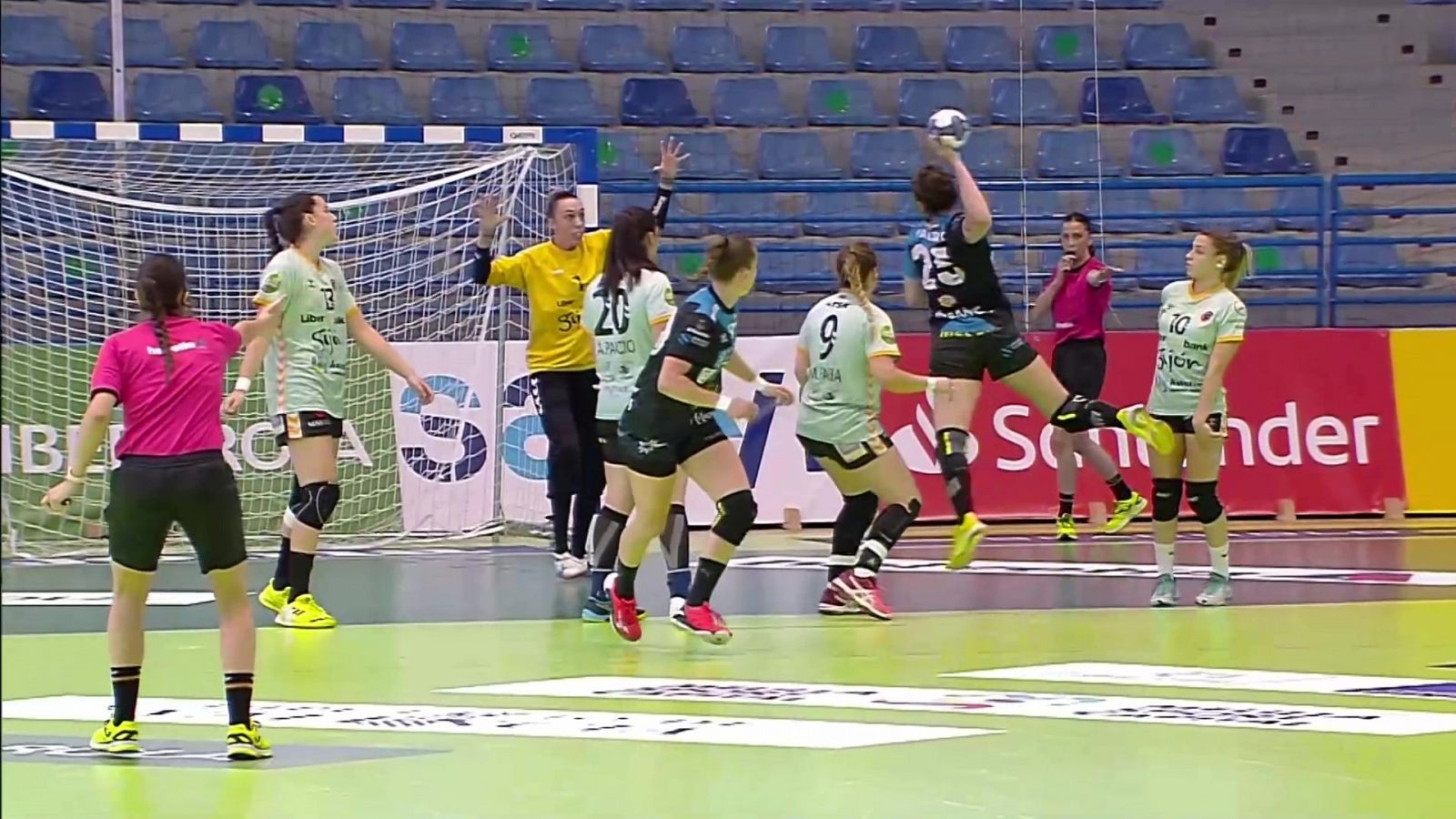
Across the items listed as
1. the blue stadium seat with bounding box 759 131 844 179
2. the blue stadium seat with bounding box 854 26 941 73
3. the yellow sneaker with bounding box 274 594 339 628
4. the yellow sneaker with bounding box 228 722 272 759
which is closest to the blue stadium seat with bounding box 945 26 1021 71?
the blue stadium seat with bounding box 854 26 941 73

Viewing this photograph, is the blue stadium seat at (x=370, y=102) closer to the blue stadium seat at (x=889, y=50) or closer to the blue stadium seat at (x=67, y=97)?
the blue stadium seat at (x=67, y=97)

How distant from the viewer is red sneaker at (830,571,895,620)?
10.9 m

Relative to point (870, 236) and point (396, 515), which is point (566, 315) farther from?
point (870, 236)

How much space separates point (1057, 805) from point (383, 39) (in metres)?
16.8

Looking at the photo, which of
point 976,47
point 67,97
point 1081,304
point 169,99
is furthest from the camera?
point 976,47

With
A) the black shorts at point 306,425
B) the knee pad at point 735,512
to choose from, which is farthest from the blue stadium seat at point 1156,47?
the knee pad at point 735,512

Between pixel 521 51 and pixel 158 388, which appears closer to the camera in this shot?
pixel 158 388

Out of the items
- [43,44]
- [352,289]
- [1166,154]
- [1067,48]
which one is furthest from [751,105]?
[43,44]

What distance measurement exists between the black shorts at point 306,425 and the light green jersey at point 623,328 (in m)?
1.39

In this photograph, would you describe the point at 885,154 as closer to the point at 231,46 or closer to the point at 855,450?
the point at 231,46

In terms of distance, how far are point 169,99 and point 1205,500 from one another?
39.4 feet

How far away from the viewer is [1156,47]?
22344 mm

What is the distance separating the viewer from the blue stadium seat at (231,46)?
20.7 m

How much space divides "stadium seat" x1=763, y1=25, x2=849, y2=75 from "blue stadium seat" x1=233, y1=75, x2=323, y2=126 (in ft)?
15.5
